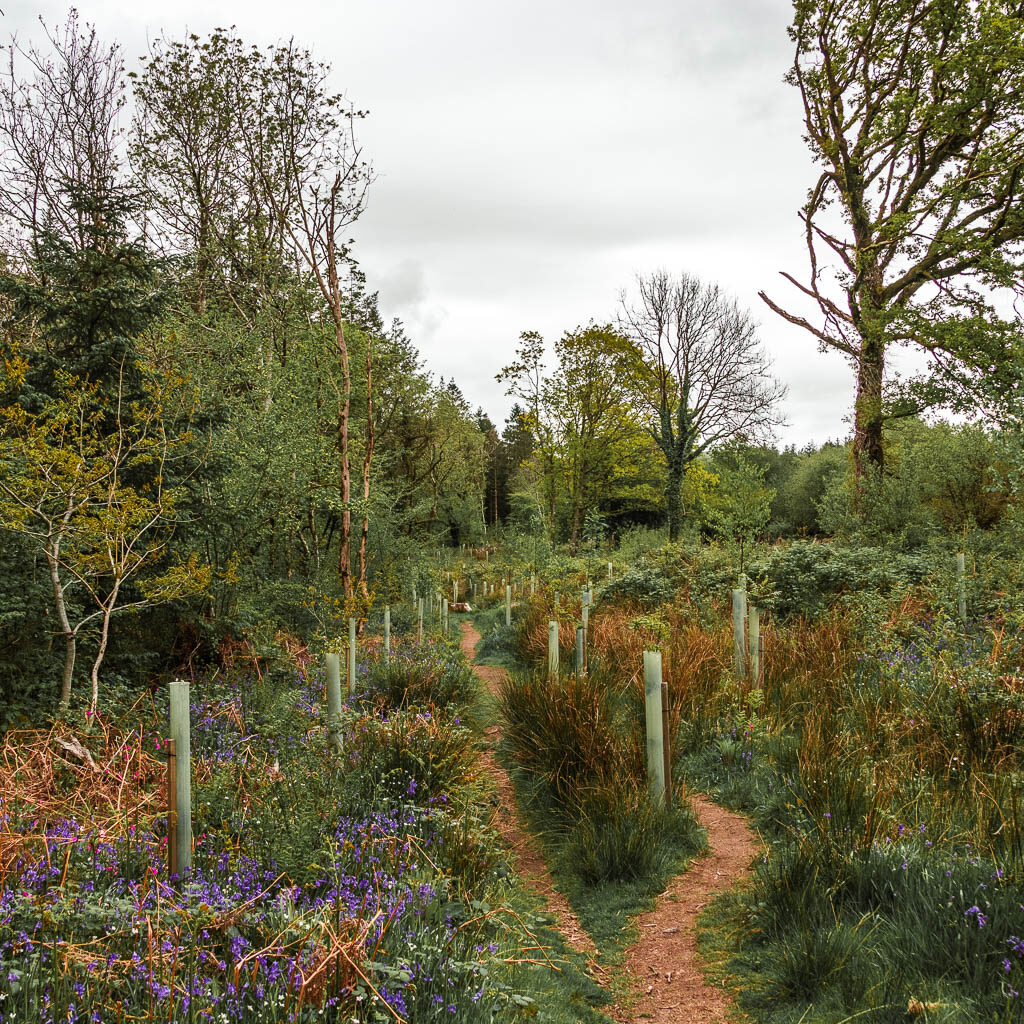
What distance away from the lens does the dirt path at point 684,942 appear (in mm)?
2977

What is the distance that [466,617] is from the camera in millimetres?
20469

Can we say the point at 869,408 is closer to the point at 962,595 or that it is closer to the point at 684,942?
the point at 962,595

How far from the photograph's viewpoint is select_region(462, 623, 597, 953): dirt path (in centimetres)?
369

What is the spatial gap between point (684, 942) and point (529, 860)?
1435 mm

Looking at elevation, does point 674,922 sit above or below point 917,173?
below

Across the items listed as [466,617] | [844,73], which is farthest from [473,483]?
[844,73]

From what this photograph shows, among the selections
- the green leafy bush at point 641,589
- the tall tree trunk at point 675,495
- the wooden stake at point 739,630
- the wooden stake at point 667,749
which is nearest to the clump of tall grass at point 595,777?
the wooden stake at point 667,749

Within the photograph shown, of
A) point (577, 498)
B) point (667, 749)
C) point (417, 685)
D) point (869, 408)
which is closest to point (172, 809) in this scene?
point (667, 749)

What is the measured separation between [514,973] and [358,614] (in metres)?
8.04

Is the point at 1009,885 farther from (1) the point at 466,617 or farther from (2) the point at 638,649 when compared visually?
(1) the point at 466,617

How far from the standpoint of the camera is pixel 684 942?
3.42m

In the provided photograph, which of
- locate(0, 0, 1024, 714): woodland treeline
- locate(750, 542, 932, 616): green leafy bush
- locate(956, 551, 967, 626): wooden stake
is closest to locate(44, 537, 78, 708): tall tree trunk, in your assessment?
locate(0, 0, 1024, 714): woodland treeline

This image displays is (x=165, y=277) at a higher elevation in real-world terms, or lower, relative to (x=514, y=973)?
higher

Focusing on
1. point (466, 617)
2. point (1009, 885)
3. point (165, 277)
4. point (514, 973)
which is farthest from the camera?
point (466, 617)
